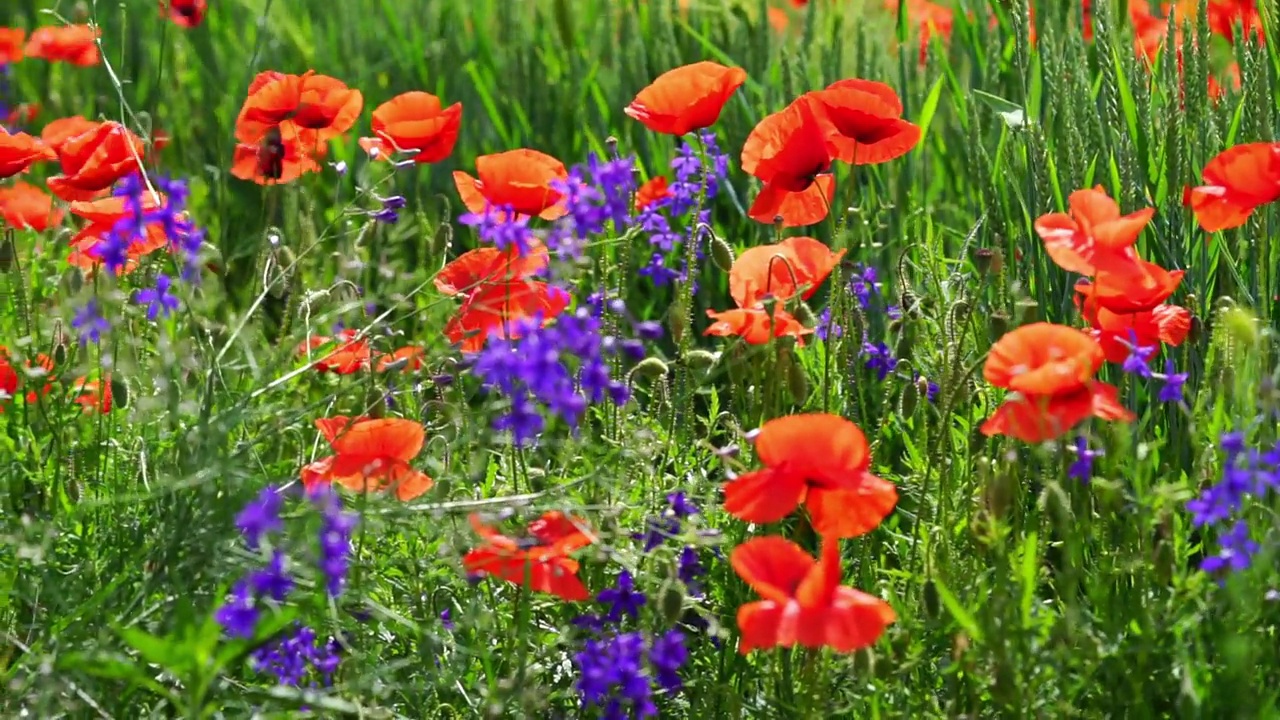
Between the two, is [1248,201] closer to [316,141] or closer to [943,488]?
[943,488]

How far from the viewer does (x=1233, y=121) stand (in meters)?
2.38

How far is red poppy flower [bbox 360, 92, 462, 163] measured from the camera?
6.97ft

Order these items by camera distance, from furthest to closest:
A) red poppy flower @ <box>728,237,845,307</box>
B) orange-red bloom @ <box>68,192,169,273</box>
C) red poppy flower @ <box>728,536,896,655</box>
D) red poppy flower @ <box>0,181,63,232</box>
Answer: red poppy flower @ <box>0,181,63,232</box> < orange-red bloom @ <box>68,192,169,273</box> < red poppy flower @ <box>728,237,845,307</box> < red poppy flower @ <box>728,536,896,655</box>

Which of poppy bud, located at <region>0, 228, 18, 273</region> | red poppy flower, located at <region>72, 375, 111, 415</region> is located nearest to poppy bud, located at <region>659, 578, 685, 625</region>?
red poppy flower, located at <region>72, 375, 111, 415</region>

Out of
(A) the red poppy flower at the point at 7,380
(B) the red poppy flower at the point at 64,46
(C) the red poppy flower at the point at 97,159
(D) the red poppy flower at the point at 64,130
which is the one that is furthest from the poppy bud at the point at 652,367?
(B) the red poppy flower at the point at 64,46

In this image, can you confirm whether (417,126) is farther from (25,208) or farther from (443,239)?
(25,208)

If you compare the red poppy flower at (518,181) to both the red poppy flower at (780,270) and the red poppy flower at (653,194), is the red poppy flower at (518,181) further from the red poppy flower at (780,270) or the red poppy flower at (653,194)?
the red poppy flower at (653,194)

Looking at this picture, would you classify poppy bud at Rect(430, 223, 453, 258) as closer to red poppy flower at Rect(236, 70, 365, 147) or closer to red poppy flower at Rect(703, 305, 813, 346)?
red poppy flower at Rect(236, 70, 365, 147)

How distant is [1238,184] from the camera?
174 cm

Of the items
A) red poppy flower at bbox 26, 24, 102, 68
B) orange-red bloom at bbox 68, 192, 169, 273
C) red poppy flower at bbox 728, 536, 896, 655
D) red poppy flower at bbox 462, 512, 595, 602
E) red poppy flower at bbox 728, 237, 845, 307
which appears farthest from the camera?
red poppy flower at bbox 26, 24, 102, 68

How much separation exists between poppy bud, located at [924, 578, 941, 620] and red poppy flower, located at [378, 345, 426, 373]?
0.58 m

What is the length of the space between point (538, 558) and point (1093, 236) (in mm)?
652

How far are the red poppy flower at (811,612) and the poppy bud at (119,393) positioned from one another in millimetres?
909

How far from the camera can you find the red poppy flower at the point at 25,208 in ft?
7.63
